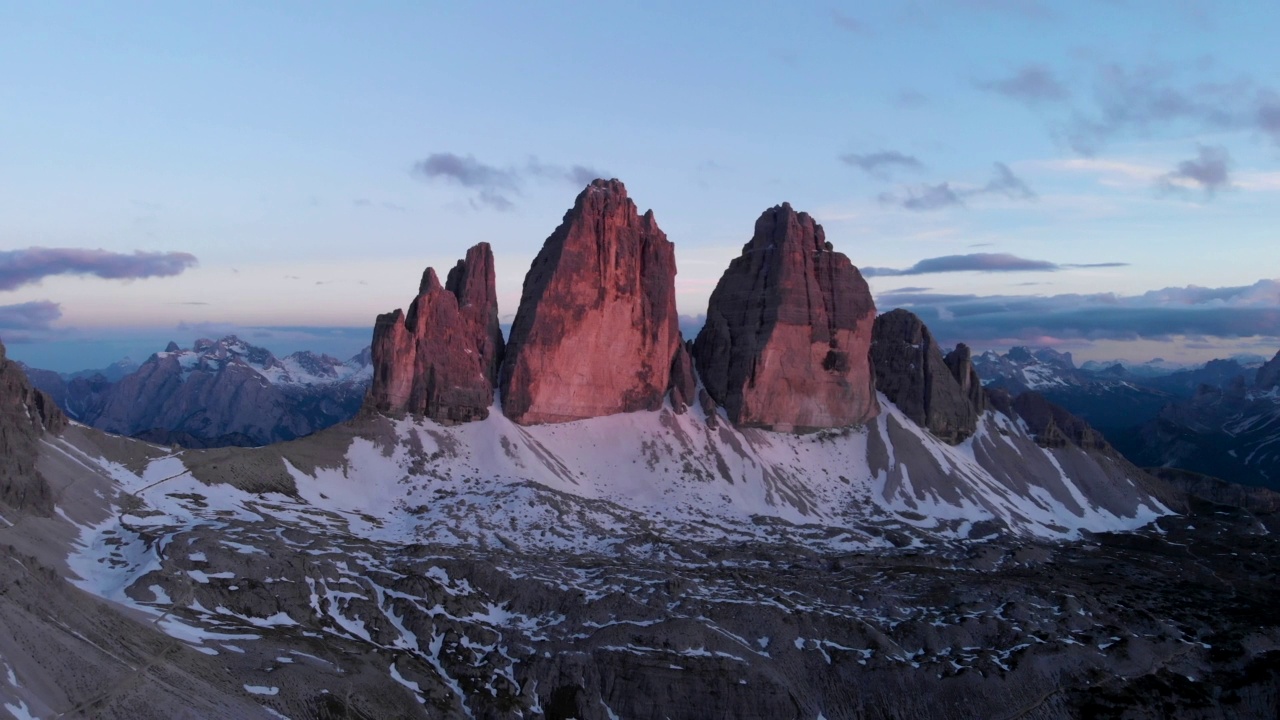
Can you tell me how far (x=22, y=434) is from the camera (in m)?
90.2

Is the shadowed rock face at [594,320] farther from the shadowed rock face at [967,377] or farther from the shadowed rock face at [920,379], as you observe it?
the shadowed rock face at [967,377]

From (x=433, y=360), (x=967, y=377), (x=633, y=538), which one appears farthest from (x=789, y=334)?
(x=633, y=538)

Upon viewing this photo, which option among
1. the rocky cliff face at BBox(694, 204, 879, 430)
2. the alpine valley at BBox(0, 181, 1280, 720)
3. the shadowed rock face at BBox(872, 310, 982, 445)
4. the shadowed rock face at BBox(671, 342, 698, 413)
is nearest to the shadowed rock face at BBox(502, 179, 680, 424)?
the alpine valley at BBox(0, 181, 1280, 720)

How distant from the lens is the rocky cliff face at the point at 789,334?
16500 centimetres

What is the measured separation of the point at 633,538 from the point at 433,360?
4258 cm

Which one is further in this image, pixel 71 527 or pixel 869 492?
pixel 869 492

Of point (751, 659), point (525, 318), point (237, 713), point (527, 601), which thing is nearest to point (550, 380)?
point (525, 318)

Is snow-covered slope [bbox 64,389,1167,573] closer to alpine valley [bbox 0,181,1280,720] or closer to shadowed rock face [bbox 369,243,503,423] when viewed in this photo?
alpine valley [bbox 0,181,1280,720]

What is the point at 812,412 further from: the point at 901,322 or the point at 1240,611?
the point at 1240,611

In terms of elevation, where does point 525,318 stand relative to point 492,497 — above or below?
above

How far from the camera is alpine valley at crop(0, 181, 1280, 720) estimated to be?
74.2 m

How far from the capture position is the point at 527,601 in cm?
8900

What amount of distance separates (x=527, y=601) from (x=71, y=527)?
3925 centimetres

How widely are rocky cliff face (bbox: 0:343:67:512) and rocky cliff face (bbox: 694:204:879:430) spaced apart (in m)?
99.5
